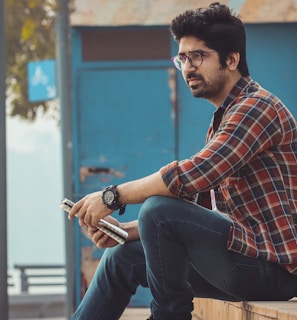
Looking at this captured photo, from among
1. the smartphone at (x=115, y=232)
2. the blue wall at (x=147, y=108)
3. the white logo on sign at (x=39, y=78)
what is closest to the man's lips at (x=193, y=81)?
the smartphone at (x=115, y=232)

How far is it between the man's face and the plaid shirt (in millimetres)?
145

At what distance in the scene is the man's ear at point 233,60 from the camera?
5.04m

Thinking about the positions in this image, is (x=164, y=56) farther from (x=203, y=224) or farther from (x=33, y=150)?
(x=33, y=150)

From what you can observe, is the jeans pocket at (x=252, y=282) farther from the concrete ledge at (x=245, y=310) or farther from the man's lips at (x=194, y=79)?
the man's lips at (x=194, y=79)

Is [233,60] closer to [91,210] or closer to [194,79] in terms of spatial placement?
[194,79]

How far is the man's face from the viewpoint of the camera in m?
5.02

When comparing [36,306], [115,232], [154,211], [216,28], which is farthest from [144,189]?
[36,306]

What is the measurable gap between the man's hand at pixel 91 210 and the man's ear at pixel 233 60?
730 mm

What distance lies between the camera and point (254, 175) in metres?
4.85

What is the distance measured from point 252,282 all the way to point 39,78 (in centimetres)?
815

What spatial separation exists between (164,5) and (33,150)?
251 ft

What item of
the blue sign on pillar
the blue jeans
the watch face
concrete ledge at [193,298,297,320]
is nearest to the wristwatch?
the watch face

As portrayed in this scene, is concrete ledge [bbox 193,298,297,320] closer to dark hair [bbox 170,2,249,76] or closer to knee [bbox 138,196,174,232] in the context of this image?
knee [bbox 138,196,174,232]

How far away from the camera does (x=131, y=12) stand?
11180 millimetres
